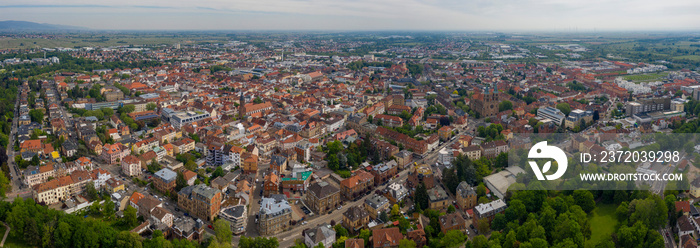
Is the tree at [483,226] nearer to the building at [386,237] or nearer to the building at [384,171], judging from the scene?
the building at [386,237]

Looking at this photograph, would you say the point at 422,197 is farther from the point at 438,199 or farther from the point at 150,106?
the point at 150,106

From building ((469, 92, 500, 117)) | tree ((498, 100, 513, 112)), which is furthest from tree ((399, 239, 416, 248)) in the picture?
tree ((498, 100, 513, 112))

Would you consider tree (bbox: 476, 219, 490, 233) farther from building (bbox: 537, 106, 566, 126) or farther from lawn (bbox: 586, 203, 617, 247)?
building (bbox: 537, 106, 566, 126)

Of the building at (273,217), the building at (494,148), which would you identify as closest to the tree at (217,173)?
the building at (273,217)

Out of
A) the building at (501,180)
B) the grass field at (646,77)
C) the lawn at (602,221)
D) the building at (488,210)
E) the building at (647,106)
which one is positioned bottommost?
the lawn at (602,221)

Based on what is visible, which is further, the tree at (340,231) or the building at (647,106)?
the building at (647,106)

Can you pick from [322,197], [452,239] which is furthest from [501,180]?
[322,197]
